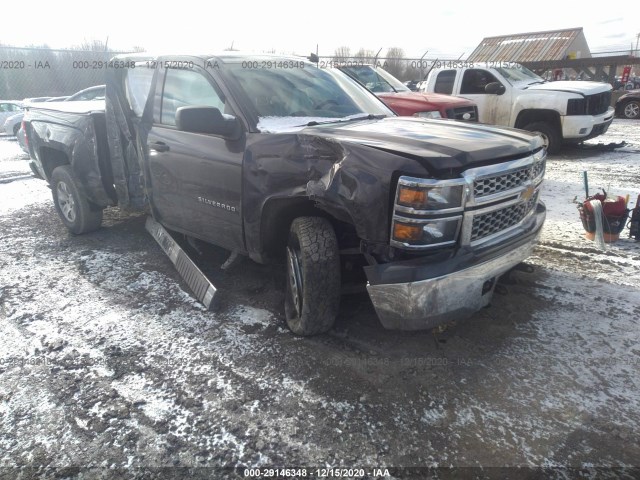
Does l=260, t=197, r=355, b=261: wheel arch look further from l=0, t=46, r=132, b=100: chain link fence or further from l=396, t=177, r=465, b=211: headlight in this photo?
l=0, t=46, r=132, b=100: chain link fence

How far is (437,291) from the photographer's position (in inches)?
Answer: 91.4

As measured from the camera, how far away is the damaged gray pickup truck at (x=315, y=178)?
235 centimetres

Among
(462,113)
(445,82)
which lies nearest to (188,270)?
(462,113)

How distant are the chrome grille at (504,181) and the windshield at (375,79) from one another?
20.1 feet

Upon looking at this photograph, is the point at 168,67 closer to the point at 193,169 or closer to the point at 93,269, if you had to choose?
the point at 193,169

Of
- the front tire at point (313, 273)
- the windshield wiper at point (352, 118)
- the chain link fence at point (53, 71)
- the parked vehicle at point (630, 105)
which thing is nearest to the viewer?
the front tire at point (313, 273)

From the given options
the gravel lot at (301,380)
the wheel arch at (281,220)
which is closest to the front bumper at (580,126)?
the gravel lot at (301,380)

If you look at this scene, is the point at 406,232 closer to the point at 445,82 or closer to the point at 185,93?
the point at 185,93

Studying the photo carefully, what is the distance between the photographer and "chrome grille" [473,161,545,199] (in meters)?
2.43

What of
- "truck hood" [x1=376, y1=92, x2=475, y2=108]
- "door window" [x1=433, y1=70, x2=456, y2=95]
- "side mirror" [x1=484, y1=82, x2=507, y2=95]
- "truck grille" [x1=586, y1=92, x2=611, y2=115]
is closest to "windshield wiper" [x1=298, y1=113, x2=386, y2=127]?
"truck hood" [x1=376, y1=92, x2=475, y2=108]

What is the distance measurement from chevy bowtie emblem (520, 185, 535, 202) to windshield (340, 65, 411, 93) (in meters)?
6.12

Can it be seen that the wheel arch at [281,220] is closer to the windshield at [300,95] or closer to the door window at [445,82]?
the windshield at [300,95]

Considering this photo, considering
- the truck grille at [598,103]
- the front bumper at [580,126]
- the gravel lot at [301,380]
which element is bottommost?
the gravel lot at [301,380]

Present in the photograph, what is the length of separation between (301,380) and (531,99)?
823 cm
